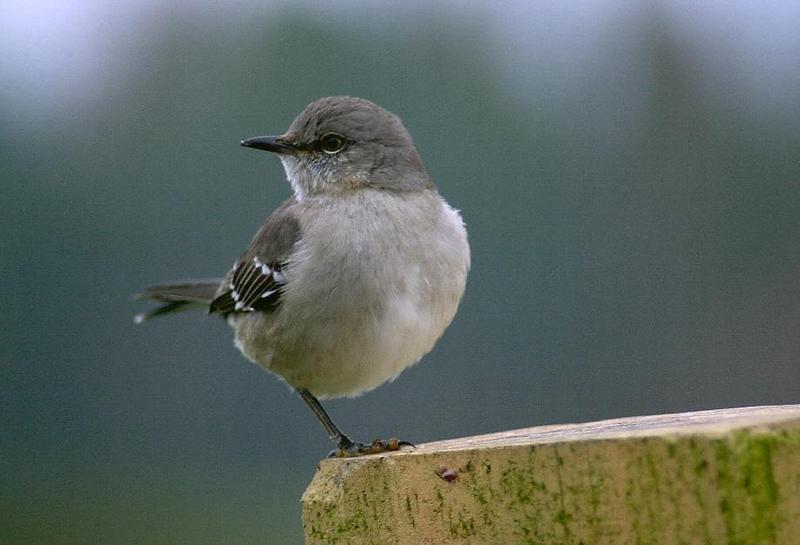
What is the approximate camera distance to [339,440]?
5.18m

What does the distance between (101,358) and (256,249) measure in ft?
65.2

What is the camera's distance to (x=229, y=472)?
2628 cm

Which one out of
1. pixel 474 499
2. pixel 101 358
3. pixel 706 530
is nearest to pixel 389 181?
pixel 474 499

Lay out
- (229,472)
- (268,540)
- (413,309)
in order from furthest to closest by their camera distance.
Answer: (229,472)
(268,540)
(413,309)

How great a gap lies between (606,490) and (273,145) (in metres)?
3.81

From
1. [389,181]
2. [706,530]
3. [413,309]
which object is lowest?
[706,530]

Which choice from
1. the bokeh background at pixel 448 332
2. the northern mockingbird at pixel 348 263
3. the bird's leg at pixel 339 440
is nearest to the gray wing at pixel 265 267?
the northern mockingbird at pixel 348 263

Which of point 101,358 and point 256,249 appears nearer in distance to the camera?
point 256,249

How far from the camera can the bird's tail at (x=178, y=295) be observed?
7146 millimetres

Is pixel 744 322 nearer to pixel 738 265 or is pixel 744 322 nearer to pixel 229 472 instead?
pixel 738 265

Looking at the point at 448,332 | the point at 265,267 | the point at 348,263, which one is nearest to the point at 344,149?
the point at 265,267

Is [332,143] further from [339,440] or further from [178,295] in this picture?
[178,295]

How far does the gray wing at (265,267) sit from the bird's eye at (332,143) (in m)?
0.34

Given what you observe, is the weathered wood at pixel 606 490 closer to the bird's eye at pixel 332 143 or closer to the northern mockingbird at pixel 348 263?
the northern mockingbird at pixel 348 263
